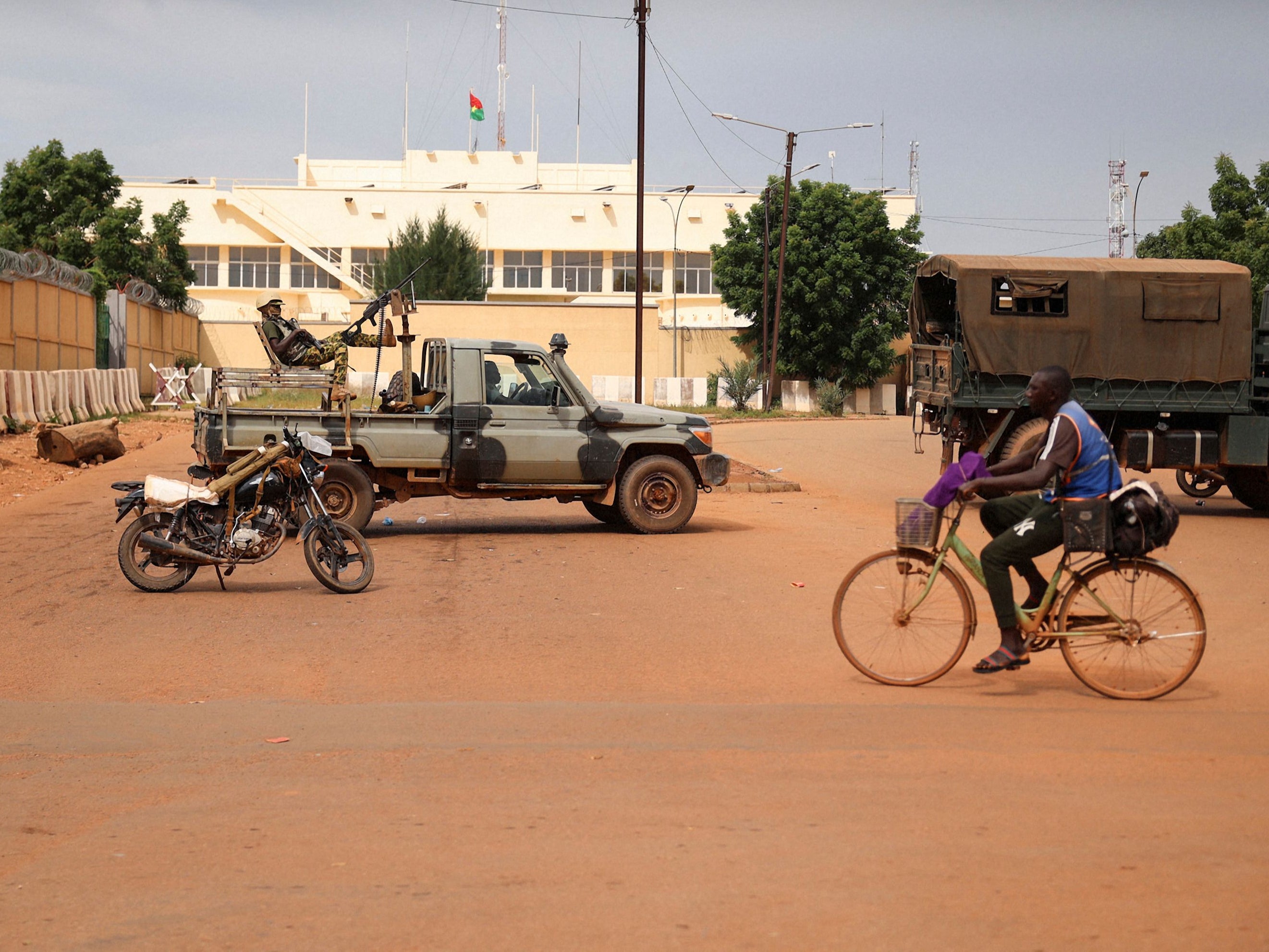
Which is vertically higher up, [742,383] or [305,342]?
[305,342]

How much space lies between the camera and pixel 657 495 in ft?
46.1

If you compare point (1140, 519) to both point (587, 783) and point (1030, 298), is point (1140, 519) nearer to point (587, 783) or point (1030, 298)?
point (587, 783)

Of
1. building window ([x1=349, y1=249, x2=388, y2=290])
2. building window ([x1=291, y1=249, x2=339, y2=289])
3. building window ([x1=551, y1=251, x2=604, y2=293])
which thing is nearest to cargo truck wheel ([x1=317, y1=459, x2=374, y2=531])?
building window ([x1=349, y1=249, x2=388, y2=290])

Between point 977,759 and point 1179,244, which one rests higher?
point 1179,244

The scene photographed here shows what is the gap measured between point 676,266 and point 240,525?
64.2 m

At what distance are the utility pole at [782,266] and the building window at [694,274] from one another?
755 inches

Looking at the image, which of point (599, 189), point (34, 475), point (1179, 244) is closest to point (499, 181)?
point (599, 189)

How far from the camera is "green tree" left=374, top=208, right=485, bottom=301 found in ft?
220

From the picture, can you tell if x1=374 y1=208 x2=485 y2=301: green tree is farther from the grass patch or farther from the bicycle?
the bicycle

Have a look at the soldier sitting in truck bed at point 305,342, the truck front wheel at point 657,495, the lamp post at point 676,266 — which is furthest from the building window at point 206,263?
the truck front wheel at point 657,495

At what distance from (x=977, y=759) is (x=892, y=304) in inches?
2213

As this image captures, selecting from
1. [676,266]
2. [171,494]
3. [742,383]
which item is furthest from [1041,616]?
A: [676,266]

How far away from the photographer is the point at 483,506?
17.0m

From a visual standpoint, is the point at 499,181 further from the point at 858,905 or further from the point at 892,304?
the point at 858,905
